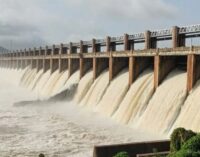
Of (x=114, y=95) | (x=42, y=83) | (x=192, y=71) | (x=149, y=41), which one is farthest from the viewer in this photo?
(x=42, y=83)

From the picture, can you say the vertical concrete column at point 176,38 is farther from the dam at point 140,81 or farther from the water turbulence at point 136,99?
the water turbulence at point 136,99

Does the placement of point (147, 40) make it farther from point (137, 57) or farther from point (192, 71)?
point (192, 71)

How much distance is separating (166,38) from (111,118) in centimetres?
937

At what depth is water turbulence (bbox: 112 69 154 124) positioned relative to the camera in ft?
120

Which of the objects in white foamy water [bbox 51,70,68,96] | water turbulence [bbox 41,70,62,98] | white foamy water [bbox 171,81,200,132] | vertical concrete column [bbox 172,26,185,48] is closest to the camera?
white foamy water [bbox 171,81,200,132]

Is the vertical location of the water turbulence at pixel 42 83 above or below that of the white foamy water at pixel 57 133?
above

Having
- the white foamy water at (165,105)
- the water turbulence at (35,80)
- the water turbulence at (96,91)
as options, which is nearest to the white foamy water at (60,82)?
the water turbulence at (96,91)

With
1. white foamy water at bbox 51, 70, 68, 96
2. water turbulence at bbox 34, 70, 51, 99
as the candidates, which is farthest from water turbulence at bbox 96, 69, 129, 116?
water turbulence at bbox 34, 70, 51, 99

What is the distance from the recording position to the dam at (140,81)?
105ft

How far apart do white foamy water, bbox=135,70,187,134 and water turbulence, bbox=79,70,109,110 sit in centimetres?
1163

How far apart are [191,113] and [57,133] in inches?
441

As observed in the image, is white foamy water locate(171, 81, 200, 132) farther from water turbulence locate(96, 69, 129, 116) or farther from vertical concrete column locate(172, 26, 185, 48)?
water turbulence locate(96, 69, 129, 116)

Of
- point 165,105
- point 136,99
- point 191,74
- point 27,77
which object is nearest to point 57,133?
point 136,99

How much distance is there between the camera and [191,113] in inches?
1160
